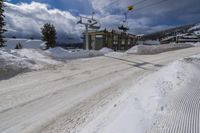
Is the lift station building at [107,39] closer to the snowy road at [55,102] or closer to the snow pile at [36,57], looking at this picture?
the snow pile at [36,57]

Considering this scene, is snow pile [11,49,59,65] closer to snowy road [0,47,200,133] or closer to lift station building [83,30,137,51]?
snowy road [0,47,200,133]

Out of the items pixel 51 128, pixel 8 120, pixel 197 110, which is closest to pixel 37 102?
pixel 8 120

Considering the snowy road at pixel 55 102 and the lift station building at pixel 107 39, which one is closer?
the snowy road at pixel 55 102

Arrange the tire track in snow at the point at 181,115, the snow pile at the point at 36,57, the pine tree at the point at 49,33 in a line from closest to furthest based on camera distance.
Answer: the tire track in snow at the point at 181,115, the snow pile at the point at 36,57, the pine tree at the point at 49,33

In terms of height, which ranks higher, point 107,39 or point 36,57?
Result: point 107,39

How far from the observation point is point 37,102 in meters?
5.53

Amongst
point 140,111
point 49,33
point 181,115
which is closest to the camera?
point 181,115

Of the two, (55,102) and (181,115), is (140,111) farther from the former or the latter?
(55,102)

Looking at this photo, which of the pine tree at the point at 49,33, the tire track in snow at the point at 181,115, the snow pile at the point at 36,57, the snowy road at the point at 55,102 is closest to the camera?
the tire track in snow at the point at 181,115

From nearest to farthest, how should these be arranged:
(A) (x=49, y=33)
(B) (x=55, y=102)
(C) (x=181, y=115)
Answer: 1. (C) (x=181, y=115)
2. (B) (x=55, y=102)
3. (A) (x=49, y=33)

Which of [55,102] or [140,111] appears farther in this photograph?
[55,102]

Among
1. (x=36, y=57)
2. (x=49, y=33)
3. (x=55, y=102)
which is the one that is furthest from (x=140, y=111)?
(x=49, y=33)

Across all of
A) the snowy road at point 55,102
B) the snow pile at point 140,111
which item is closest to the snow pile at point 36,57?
the snowy road at point 55,102

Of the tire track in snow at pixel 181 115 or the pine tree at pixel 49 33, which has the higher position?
the pine tree at pixel 49 33
